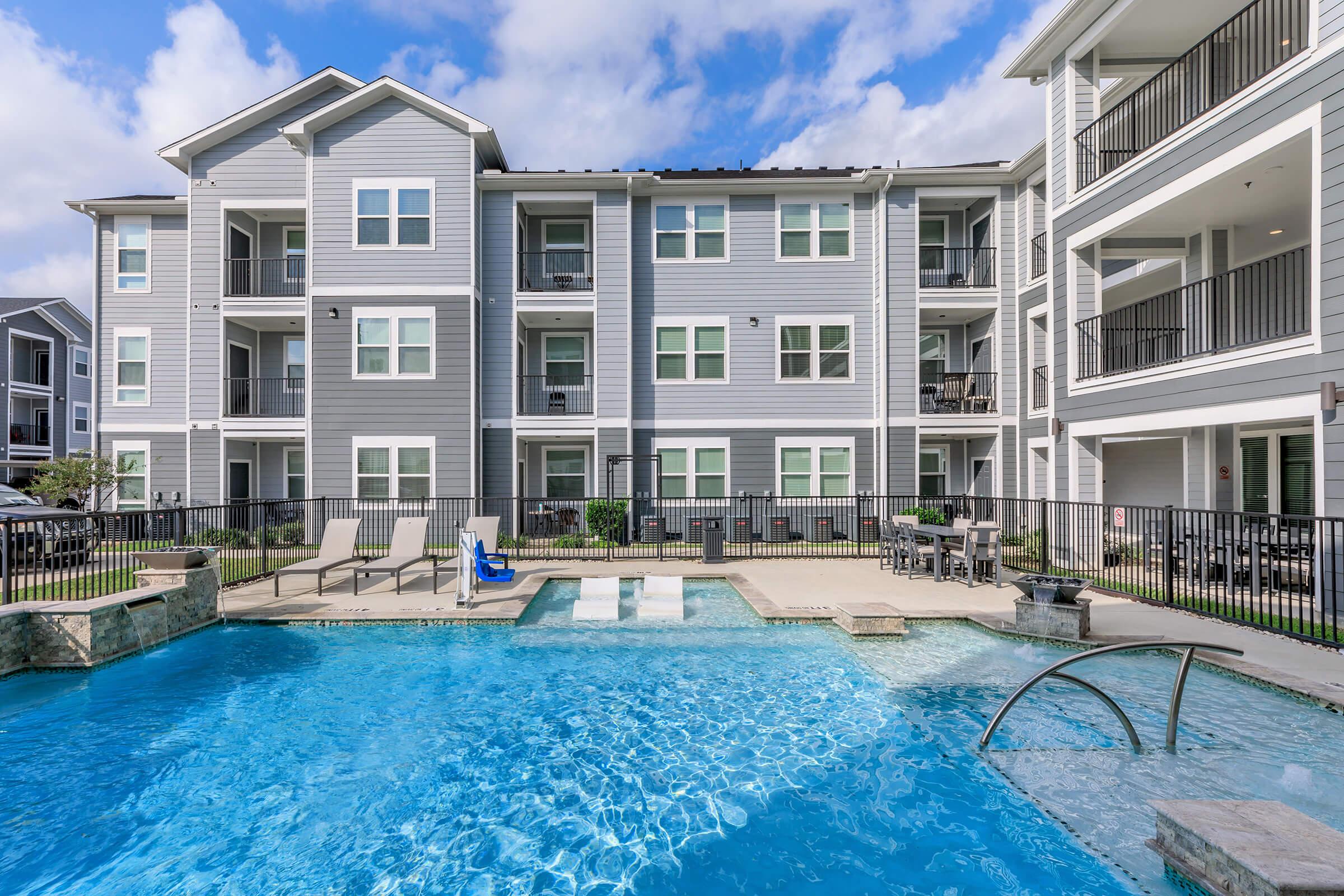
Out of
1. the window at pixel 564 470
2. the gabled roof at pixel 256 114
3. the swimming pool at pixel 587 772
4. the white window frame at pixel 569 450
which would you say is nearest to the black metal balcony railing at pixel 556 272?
the white window frame at pixel 569 450

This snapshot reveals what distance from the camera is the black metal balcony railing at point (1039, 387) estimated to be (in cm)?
1582

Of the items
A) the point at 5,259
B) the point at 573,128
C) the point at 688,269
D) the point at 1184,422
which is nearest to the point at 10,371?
the point at 573,128

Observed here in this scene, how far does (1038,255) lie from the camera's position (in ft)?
53.9

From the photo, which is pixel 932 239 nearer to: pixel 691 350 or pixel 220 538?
pixel 691 350

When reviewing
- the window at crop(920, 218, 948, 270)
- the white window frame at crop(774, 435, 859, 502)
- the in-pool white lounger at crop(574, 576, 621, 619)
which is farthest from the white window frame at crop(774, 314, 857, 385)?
the in-pool white lounger at crop(574, 576, 621, 619)

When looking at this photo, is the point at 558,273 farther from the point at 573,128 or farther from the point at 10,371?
the point at 10,371

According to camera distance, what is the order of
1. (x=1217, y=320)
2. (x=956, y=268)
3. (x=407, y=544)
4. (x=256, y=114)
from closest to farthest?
(x=407, y=544)
(x=1217, y=320)
(x=256, y=114)
(x=956, y=268)

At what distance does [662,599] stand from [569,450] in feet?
33.0

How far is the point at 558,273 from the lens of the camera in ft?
58.0

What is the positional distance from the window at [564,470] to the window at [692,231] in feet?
21.5

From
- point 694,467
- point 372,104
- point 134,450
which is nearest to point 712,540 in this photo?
point 694,467

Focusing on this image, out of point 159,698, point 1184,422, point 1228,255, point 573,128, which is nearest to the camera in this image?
point 159,698

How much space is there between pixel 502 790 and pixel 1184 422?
39.5 feet

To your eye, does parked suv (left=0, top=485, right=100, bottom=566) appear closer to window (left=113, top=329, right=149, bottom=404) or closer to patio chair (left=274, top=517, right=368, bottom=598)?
patio chair (left=274, top=517, right=368, bottom=598)
